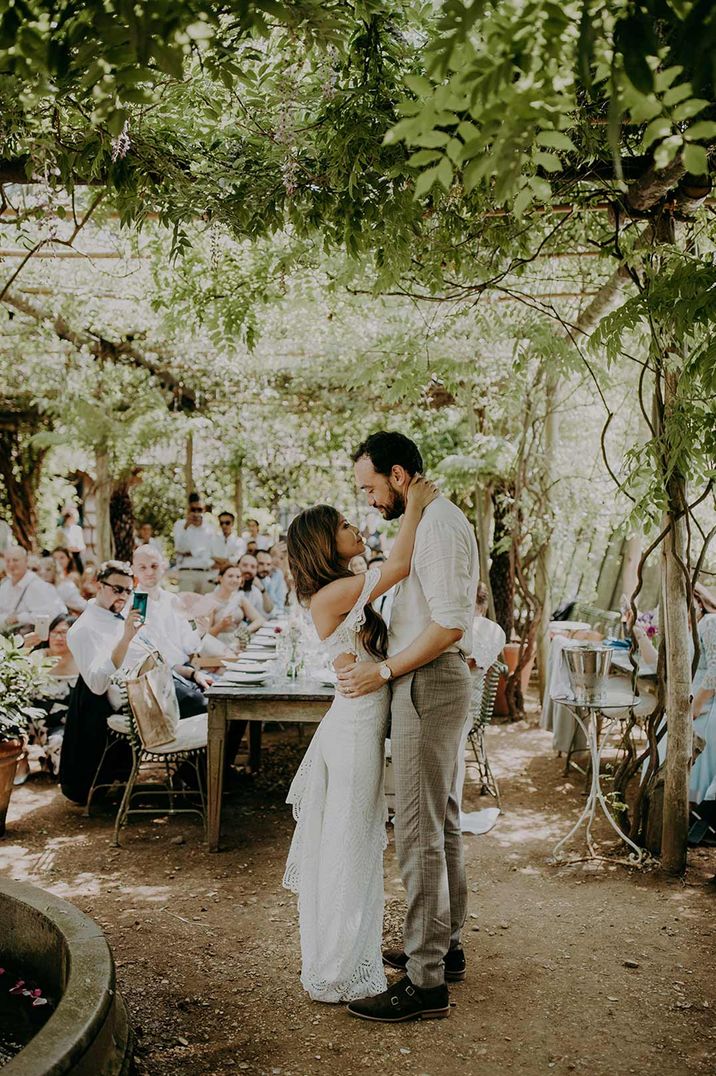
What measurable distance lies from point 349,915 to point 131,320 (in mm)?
7448

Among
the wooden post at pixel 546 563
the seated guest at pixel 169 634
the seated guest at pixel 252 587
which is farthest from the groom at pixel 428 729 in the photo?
the seated guest at pixel 252 587

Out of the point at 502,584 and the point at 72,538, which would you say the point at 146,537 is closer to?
the point at 72,538

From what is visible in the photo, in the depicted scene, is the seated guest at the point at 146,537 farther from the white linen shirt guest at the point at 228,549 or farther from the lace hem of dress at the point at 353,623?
the lace hem of dress at the point at 353,623

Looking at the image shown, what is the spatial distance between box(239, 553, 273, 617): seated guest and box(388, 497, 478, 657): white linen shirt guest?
5.54 m

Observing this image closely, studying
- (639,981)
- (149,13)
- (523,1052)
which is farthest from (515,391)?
(149,13)

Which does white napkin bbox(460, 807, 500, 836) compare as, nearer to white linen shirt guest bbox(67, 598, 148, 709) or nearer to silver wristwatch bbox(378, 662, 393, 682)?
white linen shirt guest bbox(67, 598, 148, 709)

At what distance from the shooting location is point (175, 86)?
3.55 m

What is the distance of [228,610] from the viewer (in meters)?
7.77

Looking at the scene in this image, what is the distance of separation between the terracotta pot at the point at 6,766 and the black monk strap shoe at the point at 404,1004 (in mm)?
2672

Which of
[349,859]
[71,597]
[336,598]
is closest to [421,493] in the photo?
[336,598]

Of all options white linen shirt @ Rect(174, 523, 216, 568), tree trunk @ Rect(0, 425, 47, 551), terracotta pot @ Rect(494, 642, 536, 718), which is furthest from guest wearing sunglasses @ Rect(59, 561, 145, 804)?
tree trunk @ Rect(0, 425, 47, 551)

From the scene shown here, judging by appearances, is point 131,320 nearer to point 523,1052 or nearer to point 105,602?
point 105,602

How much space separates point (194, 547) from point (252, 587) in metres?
3.80

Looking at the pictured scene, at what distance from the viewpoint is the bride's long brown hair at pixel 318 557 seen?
3.19m
